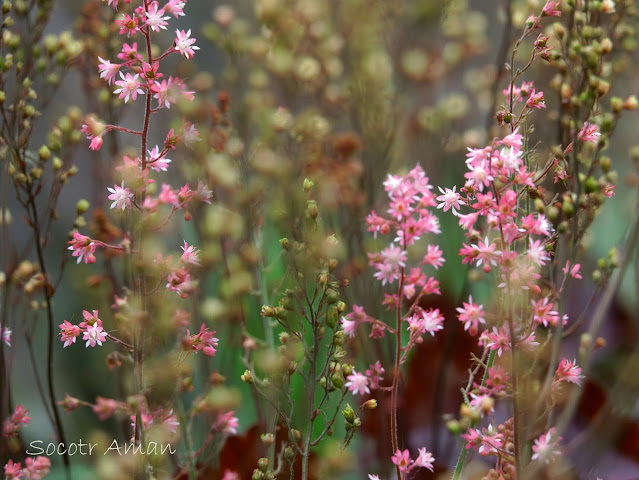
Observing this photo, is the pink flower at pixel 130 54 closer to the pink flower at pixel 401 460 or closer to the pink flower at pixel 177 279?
the pink flower at pixel 177 279

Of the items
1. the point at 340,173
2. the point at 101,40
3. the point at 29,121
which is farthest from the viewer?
the point at 340,173

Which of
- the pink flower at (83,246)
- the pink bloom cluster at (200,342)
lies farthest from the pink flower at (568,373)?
the pink flower at (83,246)

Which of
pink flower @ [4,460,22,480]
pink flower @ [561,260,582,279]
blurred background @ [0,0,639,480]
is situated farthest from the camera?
blurred background @ [0,0,639,480]


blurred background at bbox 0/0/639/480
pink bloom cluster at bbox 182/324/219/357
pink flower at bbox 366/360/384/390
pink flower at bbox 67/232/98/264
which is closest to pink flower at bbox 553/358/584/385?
blurred background at bbox 0/0/639/480

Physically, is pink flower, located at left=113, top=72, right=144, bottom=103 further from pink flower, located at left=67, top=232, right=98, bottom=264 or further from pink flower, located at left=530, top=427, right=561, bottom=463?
pink flower, located at left=530, top=427, right=561, bottom=463

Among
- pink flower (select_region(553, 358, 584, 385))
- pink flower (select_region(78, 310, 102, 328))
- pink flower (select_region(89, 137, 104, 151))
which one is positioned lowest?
pink flower (select_region(553, 358, 584, 385))

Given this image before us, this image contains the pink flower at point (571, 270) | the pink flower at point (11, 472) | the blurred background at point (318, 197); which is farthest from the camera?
the blurred background at point (318, 197)

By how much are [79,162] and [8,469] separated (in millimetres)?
989

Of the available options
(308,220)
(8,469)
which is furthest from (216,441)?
(308,220)

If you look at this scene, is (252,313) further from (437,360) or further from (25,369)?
(25,369)

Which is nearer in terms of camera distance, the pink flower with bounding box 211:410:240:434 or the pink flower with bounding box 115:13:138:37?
the pink flower with bounding box 115:13:138:37

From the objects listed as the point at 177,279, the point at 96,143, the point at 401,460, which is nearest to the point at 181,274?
the point at 177,279

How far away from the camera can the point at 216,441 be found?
2.33 ft

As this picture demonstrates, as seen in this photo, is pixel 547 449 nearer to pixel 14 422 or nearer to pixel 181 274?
pixel 181 274
